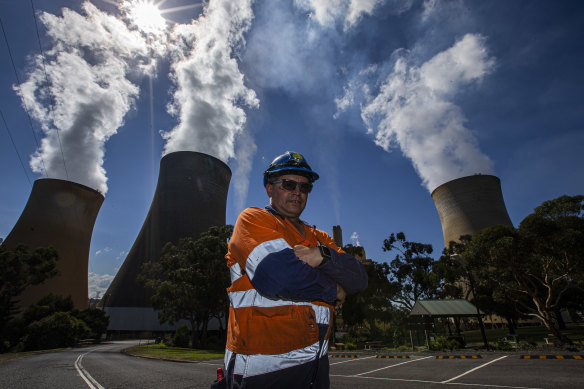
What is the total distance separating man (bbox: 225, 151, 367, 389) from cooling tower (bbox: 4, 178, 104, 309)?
122 ft

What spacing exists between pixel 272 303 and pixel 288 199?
76 cm

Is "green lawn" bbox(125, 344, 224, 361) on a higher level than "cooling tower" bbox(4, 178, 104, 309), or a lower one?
lower

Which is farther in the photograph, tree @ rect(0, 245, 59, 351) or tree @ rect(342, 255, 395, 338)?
tree @ rect(342, 255, 395, 338)

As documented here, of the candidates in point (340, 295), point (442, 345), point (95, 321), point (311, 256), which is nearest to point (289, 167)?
point (311, 256)

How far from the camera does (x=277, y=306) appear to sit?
53.6 inches

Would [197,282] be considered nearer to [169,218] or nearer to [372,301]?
[169,218]

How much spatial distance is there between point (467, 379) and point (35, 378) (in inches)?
474

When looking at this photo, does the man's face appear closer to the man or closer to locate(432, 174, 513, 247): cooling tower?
the man

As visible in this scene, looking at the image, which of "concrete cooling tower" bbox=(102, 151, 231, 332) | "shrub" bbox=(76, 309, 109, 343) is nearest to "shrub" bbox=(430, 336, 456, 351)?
"concrete cooling tower" bbox=(102, 151, 231, 332)

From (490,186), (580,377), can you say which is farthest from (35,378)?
(490,186)

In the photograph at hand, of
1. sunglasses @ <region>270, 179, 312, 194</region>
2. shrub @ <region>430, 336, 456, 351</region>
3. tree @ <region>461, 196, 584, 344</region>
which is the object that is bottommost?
shrub @ <region>430, 336, 456, 351</region>

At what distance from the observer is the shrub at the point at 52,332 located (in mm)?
23641

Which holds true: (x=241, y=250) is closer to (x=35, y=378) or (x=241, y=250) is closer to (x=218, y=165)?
(x=35, y=378)

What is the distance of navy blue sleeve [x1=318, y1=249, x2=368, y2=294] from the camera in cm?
156
